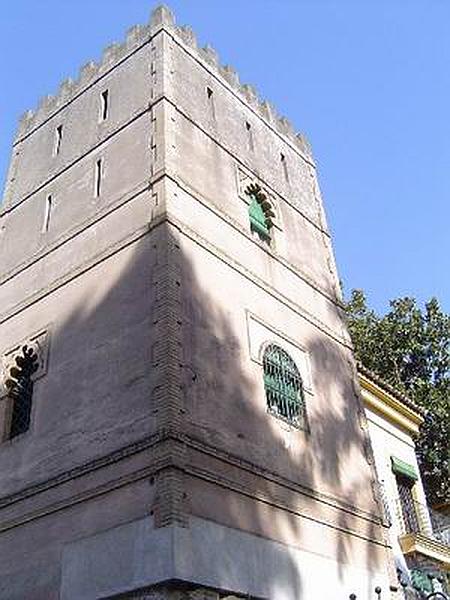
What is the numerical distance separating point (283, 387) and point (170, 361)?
296cm

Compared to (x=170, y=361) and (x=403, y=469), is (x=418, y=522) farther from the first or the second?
(x=170, y=361)

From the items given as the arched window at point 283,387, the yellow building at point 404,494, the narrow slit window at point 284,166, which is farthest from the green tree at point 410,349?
the arched window at point 283,387

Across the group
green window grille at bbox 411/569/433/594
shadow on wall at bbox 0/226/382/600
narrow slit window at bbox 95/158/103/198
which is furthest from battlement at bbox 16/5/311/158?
green window grille at bbox 411/569/433/594

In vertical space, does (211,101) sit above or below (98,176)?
above

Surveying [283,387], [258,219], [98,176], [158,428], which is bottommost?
[158,428]

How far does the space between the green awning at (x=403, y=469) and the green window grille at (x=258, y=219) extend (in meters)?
5.88

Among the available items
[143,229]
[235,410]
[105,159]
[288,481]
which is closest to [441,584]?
[288,481]

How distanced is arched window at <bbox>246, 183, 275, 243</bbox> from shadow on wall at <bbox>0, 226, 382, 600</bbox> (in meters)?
2.47

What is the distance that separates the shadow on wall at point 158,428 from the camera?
926 centimetres

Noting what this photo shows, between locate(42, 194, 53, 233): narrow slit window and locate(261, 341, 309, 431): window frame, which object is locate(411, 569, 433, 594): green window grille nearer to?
locate(261, 341, 309, 431): window frame

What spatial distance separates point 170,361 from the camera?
9.62 m

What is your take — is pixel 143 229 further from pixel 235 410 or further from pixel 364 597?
pixel 364 597

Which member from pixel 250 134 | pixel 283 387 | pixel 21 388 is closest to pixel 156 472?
pixel 283 387

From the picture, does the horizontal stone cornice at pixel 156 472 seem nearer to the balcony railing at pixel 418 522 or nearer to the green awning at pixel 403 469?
the balcony railing at pixel 418 522
